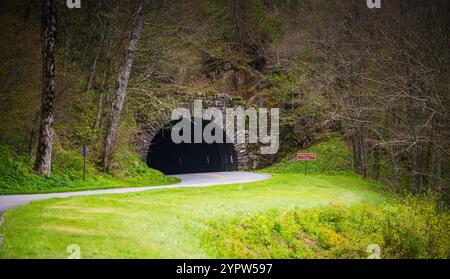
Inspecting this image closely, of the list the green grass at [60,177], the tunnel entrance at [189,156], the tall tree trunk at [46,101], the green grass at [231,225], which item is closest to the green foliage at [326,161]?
the tunnel entrance at [189,156]

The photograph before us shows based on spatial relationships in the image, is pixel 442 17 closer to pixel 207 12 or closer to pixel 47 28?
pixel 47 28

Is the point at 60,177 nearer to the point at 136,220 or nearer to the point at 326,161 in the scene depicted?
the point at 136,220

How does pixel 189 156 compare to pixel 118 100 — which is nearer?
pixel 118 100

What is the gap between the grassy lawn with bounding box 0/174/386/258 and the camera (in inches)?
348

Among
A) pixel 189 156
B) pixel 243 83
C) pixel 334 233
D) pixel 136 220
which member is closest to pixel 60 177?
pixel 136 220

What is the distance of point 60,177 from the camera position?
17.9m

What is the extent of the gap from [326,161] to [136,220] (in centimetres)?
2027

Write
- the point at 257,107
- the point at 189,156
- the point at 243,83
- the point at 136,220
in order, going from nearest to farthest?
the point at 136,220
the point at 257,107
the point at 243,83
the point at 189,156

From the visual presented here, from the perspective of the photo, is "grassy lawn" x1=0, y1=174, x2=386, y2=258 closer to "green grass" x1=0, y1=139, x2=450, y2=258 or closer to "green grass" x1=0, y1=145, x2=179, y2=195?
"green grass" x1=0, y1=139, x2=450, y2=258

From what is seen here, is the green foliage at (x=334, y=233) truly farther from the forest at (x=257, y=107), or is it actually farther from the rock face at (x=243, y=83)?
the rock face at (x=243, y=83)

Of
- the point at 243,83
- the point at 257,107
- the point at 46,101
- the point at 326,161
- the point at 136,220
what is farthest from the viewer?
the point at 243,83

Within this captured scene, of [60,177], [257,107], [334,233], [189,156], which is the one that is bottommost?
[189,156]
